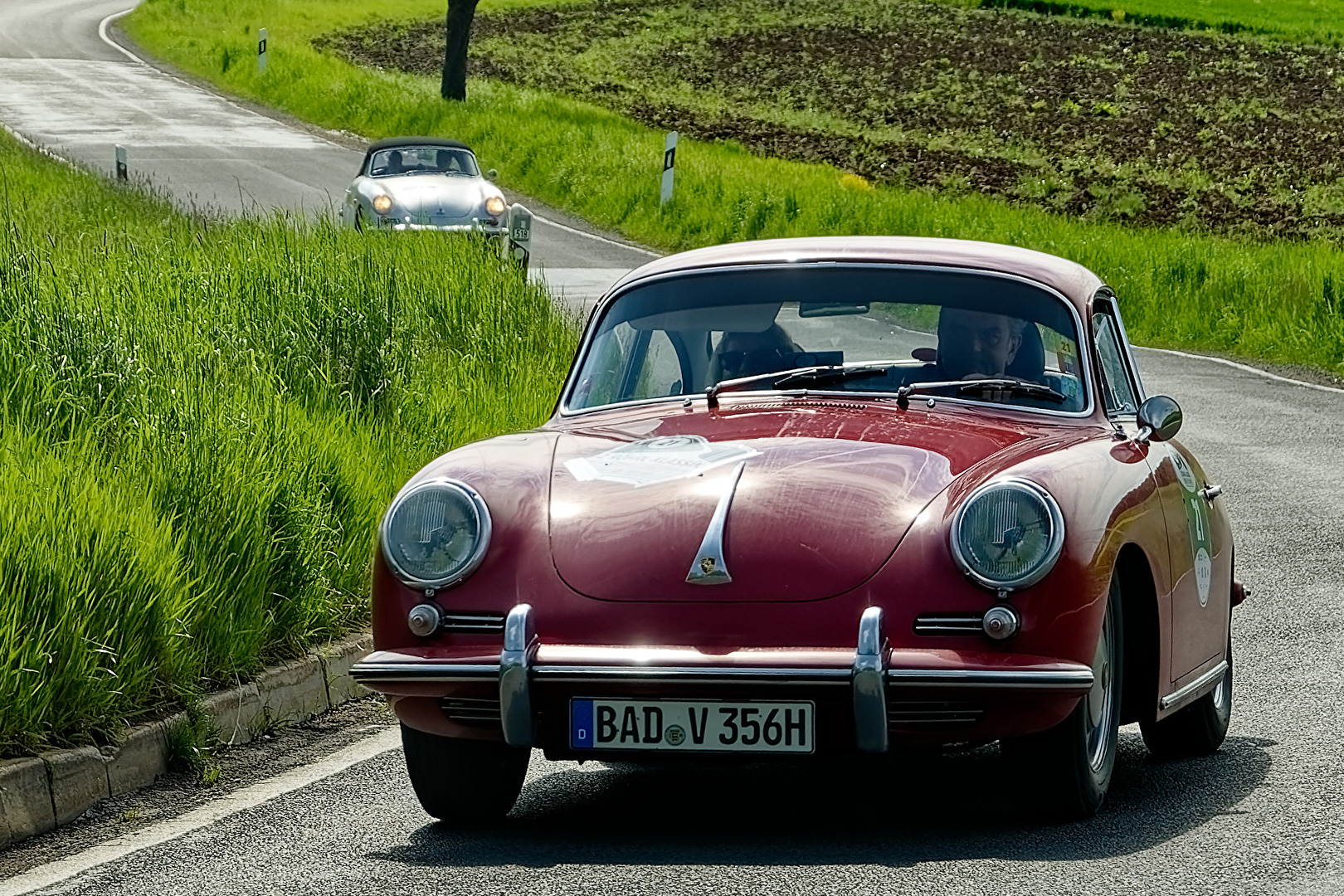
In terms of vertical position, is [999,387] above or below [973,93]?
above

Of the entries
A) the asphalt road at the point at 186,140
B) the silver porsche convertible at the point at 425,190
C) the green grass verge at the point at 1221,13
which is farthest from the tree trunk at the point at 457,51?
the green grass verge at the point at 1221,13

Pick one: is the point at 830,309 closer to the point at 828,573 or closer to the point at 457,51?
the point at 828,573

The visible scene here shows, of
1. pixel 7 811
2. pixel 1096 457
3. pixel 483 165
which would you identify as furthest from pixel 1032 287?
pixel 483 165

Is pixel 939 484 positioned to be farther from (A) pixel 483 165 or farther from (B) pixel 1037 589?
(A) pixel 483 165

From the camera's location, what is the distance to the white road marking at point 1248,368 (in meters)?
18.5

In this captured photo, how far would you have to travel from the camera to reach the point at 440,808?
562cm

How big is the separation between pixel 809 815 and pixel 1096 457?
1.22 m

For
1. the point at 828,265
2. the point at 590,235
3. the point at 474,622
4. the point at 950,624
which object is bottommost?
the point at 590,235

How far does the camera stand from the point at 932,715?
16.7 feet

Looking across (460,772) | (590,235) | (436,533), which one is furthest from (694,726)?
(590,235)

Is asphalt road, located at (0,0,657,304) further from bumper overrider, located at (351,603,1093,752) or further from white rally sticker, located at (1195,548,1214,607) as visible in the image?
bumper overrider, located at (351,603,1093,752)

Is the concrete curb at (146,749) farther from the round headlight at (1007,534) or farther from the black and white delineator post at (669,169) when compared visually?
the black and white delineator post at (669,169)

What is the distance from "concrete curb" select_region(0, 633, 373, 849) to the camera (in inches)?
226

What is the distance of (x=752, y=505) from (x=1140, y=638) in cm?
123
